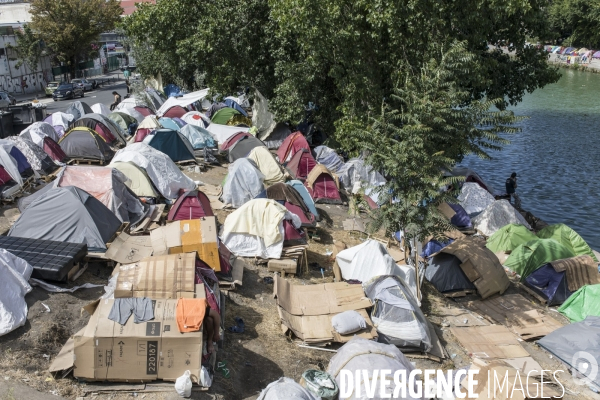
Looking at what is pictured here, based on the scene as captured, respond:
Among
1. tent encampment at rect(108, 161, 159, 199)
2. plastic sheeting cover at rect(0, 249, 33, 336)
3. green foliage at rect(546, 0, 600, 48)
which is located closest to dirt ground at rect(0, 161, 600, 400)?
plastic sheeting cover at rect(0, 249, 33, 336)

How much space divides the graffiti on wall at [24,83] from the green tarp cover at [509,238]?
3960 centimetres

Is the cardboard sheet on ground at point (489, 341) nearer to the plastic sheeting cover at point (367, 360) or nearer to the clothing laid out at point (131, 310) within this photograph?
the plastic sheeting cover at point (367, 360)

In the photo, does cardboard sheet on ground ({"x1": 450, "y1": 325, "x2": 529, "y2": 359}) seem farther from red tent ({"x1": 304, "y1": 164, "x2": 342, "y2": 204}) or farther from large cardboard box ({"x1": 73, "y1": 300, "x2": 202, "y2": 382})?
red tent ({"x1": 304, "y1": 164, "x2": 342, "y2": 204})

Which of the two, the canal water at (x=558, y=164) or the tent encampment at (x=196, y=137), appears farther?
the canal water at (x=558, y=164)

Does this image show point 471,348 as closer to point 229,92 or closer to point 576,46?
point 229,92

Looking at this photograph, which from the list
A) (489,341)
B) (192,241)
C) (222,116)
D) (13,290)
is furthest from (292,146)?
(13,290)

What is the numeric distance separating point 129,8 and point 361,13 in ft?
174

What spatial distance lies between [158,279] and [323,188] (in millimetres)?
10247

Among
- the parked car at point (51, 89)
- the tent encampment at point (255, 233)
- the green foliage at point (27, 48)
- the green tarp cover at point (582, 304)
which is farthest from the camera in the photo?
the green foliage at point (27, 48)

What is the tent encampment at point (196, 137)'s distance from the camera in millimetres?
22922

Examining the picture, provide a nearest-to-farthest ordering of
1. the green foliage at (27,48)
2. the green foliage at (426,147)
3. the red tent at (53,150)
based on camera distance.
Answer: the green foliage at (426,147) → the red tent at (53,150) → the green foliage at (27,48)

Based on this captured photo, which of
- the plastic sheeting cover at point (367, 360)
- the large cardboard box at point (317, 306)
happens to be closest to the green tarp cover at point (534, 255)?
the large cardboard box at point (317, 306)

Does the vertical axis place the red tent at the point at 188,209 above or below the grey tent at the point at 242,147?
below

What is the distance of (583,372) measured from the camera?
1078cm
